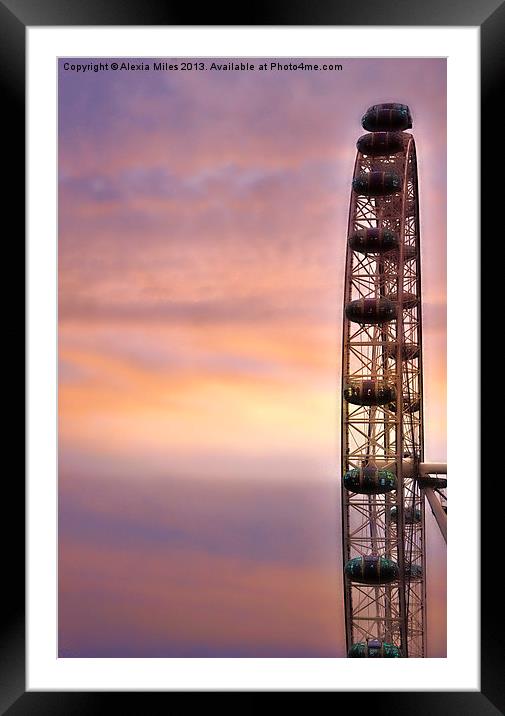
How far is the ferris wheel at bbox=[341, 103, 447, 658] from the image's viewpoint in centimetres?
784

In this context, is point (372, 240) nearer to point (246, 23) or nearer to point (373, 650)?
point (373, 650)

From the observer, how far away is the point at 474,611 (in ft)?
11.7

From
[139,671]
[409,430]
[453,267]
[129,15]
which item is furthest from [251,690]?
[409,430]

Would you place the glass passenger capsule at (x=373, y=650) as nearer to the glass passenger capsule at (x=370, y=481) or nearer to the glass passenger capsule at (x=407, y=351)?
the glass passenger capsule at (x=370, y=481)

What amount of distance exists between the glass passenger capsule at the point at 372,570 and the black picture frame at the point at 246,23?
13.7 feet

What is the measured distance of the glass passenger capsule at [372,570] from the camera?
7.65m

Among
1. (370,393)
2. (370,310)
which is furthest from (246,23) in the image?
(370,393)

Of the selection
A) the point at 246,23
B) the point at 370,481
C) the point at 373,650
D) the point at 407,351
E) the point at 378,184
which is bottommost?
the point at 373,650

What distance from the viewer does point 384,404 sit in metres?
8.05

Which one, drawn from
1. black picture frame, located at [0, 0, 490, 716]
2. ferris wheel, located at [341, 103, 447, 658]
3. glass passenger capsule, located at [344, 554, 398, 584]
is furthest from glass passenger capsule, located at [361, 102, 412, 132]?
black picture frame, located at [0, 0, 490, 716]

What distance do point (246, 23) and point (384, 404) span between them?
4.97m

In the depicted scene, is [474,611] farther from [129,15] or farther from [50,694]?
[129,15]

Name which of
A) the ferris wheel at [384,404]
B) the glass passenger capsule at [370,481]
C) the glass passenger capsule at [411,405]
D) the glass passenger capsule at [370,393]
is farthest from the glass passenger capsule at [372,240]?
the glass passenger capsule at [370,481]

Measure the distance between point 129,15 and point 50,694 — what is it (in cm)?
250
